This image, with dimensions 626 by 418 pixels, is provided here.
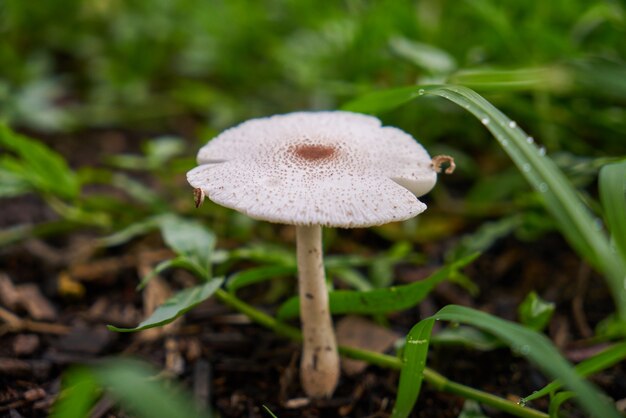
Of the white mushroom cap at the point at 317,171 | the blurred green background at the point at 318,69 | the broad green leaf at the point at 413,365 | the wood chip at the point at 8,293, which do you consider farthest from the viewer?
the blurred green background at the point at 318,69

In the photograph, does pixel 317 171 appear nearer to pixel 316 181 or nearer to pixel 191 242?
pixel 316 181

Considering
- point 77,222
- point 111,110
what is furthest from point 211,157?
point 111,110

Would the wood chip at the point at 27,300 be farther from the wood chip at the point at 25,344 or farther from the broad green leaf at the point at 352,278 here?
the broad green leaf at the point at 352,278

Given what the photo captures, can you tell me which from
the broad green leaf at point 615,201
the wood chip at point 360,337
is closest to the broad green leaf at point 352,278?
the wood chip at point 360,337

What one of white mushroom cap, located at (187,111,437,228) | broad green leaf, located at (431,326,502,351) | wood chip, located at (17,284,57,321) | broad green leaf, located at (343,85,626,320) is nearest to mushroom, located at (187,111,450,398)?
white mushroom cap, located at (187,111,437,228)

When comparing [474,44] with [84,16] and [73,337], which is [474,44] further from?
[84,16]

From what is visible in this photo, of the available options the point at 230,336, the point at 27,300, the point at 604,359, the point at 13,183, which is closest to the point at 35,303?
the point at 27,300
